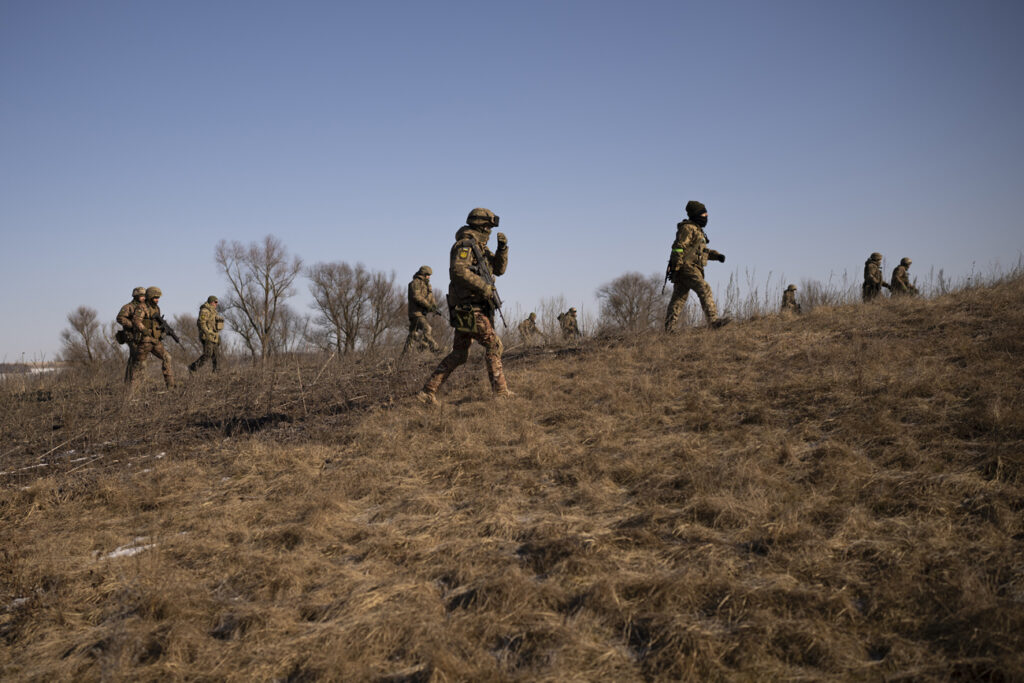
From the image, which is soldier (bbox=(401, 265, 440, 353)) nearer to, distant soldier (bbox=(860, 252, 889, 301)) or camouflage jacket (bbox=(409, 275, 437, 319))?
camouflage jacket (bbox=(409, 275, 437, 319))

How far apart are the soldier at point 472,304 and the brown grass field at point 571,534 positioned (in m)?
0.34

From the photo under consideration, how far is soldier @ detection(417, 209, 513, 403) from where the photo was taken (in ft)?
21.0

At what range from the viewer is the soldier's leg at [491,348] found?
643 cm

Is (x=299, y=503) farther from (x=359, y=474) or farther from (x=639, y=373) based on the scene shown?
(x=639, y=373)

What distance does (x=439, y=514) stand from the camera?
389 centimetres

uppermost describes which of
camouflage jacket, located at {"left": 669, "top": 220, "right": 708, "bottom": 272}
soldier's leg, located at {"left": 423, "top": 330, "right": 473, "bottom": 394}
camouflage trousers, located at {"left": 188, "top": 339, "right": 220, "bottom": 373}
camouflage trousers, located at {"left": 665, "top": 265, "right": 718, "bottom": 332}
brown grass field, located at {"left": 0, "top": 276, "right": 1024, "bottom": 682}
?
camouflage jacket, located at {"left": 669, "top": 220, "right": 708, "bottom": 272}

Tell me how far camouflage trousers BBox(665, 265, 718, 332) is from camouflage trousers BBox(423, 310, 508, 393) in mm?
3536

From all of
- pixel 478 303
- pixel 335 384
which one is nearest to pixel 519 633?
pixel 478 303

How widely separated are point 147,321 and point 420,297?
473 centimetres

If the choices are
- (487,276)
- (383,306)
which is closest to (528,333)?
(487,276)

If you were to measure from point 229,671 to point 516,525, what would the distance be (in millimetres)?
1622

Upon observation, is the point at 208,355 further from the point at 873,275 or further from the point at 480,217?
the point at 873,275

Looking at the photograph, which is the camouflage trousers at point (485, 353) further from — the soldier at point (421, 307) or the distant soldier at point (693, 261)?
the soldier at point (421, 307)

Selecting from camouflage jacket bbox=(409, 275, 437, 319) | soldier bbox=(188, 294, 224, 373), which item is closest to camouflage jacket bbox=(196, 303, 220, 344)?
soldier bbox=(188, 294, 224, 373)
